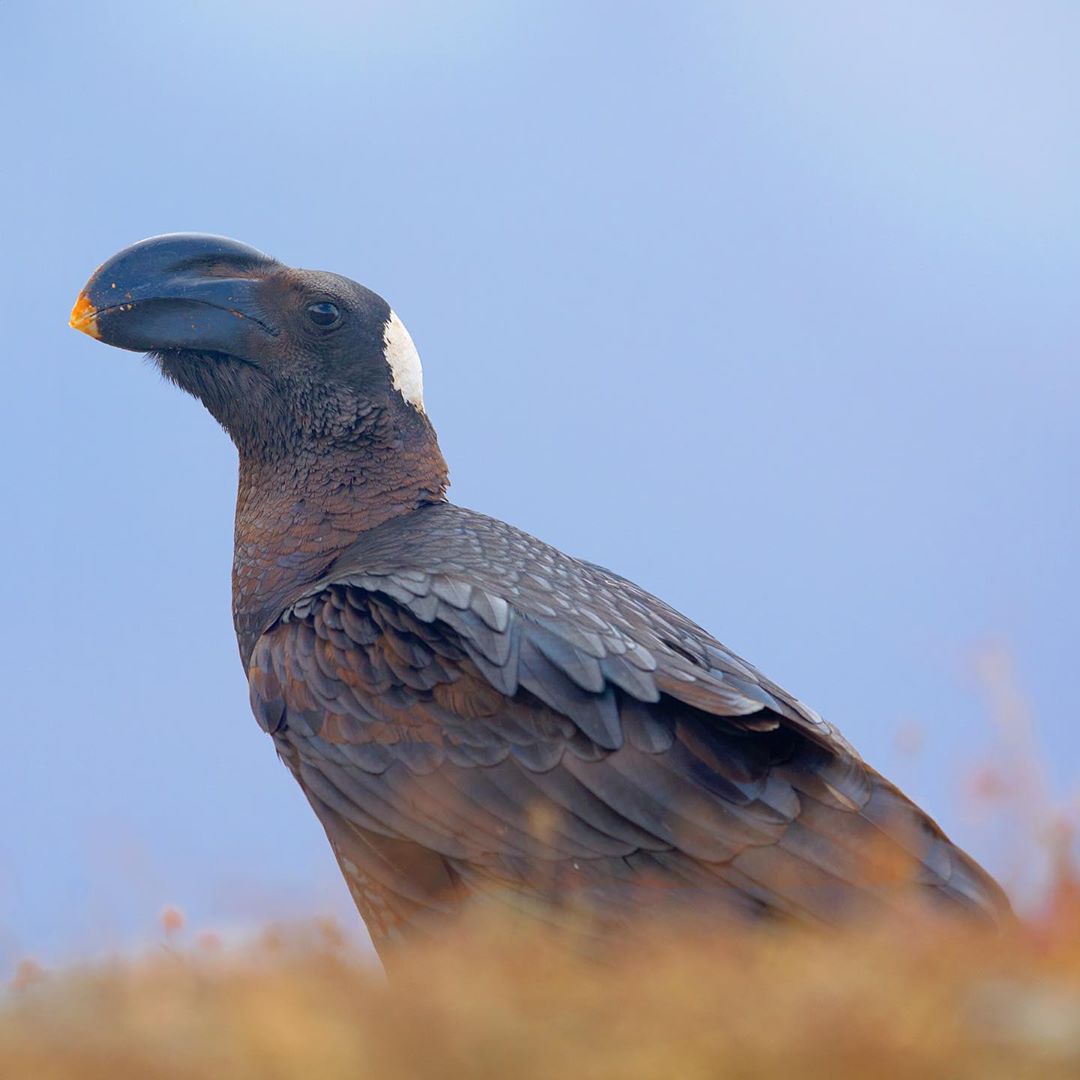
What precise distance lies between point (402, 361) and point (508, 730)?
2.44m

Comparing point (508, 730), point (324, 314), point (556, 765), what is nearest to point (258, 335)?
point (324, 314)

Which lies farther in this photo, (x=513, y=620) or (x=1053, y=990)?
(x=513, y=620)

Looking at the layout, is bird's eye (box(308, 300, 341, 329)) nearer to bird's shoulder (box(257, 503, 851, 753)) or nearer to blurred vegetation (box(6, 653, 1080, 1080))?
bird's shoulder (box(257, 503, 851, 753))

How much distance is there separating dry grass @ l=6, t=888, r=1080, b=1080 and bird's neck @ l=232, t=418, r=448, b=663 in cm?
295

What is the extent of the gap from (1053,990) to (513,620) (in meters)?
2.61

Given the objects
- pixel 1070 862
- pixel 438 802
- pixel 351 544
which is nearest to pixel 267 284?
pixel 351 544

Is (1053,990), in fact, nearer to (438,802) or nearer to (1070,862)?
(1070,862)

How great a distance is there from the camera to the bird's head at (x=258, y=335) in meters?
6.06

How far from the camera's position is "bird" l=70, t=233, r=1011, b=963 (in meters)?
4.07

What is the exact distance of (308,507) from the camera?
233 inches

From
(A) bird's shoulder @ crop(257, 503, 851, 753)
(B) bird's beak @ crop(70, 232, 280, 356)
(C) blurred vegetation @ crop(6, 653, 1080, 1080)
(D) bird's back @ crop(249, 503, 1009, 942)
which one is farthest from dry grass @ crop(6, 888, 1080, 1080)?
(B) bird's beak @ crop(70, 232, 280, 356)

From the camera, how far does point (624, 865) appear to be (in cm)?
417

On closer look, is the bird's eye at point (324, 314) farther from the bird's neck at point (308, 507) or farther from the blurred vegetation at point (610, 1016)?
the blurred vegetation at point (610, 1016)

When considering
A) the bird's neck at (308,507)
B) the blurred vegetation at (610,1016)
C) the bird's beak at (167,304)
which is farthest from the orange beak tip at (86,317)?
the blurred vegetation at (610,1016)
